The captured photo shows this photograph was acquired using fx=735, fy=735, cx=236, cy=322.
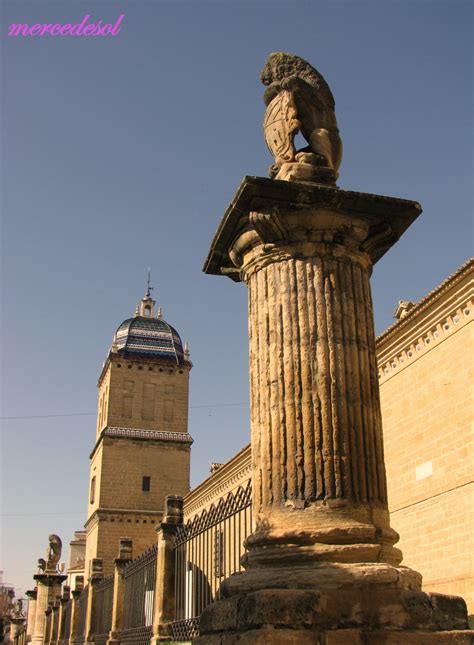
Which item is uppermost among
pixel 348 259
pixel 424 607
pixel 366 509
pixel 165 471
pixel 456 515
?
pixel 165 471

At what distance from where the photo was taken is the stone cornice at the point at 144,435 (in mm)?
39188

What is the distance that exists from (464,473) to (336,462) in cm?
699

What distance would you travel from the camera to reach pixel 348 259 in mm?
4414

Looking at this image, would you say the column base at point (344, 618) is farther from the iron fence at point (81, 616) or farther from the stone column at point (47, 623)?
the stone column at point (47, 623)

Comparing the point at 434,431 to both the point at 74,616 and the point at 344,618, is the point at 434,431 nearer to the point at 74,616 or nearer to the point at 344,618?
the point at 344,618

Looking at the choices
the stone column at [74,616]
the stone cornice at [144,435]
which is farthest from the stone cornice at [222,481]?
the stone cornice at [144,435]

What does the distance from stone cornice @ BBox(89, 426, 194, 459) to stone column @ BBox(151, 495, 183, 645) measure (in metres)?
31.5

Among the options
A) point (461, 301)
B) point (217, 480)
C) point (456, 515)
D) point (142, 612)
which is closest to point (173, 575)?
point (142, 612)

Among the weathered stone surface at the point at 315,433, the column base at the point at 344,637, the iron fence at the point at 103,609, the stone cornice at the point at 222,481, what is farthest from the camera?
the stone cornice at the point at 222,481

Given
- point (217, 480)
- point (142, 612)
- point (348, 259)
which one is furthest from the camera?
point (217, 480)

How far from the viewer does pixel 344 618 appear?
3.35 meters

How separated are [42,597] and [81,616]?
8707mm

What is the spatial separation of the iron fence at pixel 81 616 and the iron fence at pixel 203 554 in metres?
7.93

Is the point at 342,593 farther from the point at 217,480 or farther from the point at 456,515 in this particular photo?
the point at 217,480
